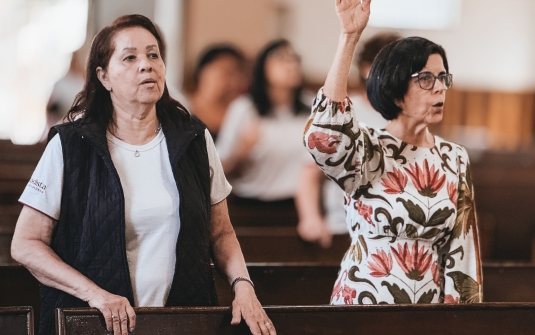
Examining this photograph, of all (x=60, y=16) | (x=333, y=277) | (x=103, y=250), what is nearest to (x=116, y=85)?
(x=103, y=250)

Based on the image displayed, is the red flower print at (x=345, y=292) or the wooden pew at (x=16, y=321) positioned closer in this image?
the wooden pew at (x=16, y=321)

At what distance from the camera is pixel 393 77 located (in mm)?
2326

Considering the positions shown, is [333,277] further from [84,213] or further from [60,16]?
[60,16]

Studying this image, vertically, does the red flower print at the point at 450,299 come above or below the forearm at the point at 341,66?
below

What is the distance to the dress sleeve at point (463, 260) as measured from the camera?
7.66 feet

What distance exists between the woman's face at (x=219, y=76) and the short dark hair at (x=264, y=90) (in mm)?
707

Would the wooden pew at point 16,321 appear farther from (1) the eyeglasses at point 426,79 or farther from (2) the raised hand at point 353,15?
(1) the eyeglasses at point 426,79

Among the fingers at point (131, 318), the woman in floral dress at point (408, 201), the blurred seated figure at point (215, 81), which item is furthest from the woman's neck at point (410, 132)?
the blurred seated figure at point (215, 81)

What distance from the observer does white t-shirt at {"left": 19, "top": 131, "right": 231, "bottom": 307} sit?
2.04 metres

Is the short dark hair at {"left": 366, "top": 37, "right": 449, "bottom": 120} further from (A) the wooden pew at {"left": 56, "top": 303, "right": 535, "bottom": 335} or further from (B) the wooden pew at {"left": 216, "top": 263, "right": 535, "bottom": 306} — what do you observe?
(B) the wooden pew at {"left": 216, "top": 263, "right": 535, "bottom": 306}

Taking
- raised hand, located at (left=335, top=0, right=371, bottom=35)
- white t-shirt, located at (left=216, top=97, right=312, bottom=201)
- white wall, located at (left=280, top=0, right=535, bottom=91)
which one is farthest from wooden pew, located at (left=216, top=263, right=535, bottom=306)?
white wall, located at (left=280, top=0, right=535, bottom=91)

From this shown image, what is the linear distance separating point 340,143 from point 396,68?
33cm

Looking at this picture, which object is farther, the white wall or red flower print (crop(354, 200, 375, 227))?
the white wall

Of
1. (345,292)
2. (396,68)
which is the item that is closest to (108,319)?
(345,292)
